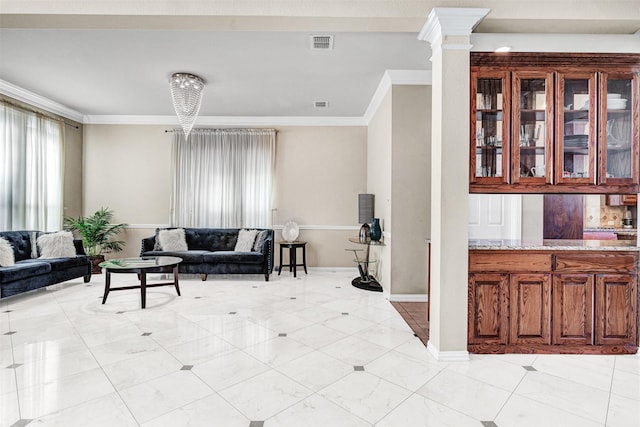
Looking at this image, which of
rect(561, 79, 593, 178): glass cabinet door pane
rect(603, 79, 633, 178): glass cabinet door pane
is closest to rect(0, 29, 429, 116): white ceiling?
rect(561, 79, 593, 178): glass cabinet door pane

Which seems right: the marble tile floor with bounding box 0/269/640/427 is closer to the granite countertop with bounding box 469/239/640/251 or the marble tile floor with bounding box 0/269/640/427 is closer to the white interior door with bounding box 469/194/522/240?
the granite countertop with bounding box 469/239/640/251

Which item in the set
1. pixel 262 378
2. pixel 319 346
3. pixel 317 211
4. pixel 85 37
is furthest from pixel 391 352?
pixel 85 37

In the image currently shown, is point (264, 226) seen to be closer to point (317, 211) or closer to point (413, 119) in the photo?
point (317, 211)

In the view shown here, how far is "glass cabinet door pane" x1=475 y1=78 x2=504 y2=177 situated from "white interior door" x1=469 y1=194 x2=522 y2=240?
179 cm

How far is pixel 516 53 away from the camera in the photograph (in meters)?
2.79

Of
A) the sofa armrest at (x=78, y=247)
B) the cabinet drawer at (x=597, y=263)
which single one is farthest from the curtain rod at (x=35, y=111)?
the cabinet drawer at (x=597, y=263)

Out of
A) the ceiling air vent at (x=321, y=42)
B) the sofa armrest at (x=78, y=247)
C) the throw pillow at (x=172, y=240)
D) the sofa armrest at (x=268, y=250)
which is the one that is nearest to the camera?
the ceiling air vent at (x=321, y=42)

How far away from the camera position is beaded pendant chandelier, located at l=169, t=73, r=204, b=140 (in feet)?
14.4

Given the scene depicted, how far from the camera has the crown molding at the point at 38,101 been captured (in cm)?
487

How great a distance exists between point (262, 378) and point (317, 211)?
4368 millimetres

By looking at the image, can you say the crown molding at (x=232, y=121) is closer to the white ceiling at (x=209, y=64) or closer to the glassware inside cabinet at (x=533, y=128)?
the white ceiling at (x=209, y=64)

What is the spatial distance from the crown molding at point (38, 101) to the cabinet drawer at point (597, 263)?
728 cm

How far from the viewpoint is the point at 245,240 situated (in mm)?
5992

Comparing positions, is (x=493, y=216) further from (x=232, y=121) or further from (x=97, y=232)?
(x=97, y=232)
